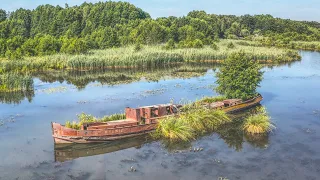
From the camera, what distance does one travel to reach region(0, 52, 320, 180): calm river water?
62.7 ft

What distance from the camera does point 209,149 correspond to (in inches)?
883

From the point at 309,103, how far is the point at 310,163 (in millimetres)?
15112

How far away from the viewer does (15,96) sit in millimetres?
36219

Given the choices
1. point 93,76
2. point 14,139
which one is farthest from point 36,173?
point 93,76

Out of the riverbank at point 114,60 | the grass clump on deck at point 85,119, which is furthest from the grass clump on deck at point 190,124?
the riverbank at point 114,60

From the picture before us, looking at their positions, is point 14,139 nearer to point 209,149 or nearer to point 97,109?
point 97,109

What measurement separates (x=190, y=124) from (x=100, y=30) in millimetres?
57115

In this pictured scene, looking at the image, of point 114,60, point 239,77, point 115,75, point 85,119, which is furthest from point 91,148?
point 114,60

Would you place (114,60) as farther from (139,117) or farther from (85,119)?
(139,117)

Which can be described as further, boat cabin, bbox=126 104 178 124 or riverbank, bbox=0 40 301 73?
riverbank, bbox=0 40 301 73

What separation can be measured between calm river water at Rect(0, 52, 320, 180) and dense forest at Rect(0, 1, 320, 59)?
2733 centimetres

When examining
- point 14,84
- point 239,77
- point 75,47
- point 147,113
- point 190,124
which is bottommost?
point 190,124

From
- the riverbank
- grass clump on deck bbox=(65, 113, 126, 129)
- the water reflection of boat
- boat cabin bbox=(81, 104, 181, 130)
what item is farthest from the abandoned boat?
the riverbank

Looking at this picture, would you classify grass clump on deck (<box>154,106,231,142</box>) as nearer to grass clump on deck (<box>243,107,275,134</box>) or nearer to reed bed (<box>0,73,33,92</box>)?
grass clump on deck (<box>243,107,275,134</box>)
